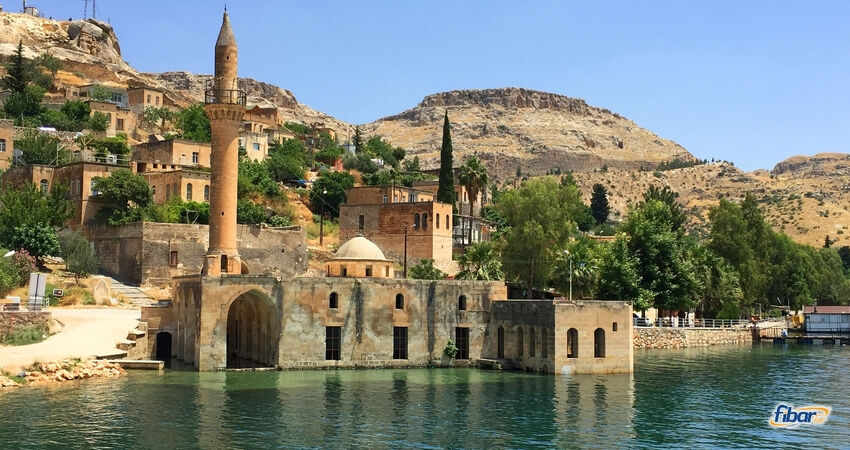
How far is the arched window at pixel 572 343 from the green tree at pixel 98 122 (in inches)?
2051

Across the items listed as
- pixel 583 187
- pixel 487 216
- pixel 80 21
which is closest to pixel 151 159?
pixel 487 216

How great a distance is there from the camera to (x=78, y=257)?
50.2 meters

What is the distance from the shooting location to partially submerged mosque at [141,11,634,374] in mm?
39156

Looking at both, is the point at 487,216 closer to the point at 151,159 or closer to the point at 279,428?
the point at 151,159

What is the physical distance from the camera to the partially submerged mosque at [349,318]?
128ft

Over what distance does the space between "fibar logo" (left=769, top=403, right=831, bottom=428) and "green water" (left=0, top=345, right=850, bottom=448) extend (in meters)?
0.39

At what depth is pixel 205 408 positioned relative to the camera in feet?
99.3

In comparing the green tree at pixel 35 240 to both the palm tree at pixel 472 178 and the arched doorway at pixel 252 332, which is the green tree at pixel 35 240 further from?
the palm tree at pixel 472 178

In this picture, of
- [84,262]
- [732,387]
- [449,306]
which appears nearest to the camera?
[732,387]

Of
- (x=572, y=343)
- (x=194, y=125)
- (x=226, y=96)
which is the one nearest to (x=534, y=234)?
(x=572, y=343)

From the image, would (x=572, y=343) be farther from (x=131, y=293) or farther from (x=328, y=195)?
(x=328, y=195)

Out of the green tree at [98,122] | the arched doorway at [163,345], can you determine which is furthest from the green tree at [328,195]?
the arched doorway at [163,345]

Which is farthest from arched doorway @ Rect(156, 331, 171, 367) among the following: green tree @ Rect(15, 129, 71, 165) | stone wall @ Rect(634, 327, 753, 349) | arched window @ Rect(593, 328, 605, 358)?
stone wall @ Rect(634, 327, 753, 349)

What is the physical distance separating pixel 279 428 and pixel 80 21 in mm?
96707
